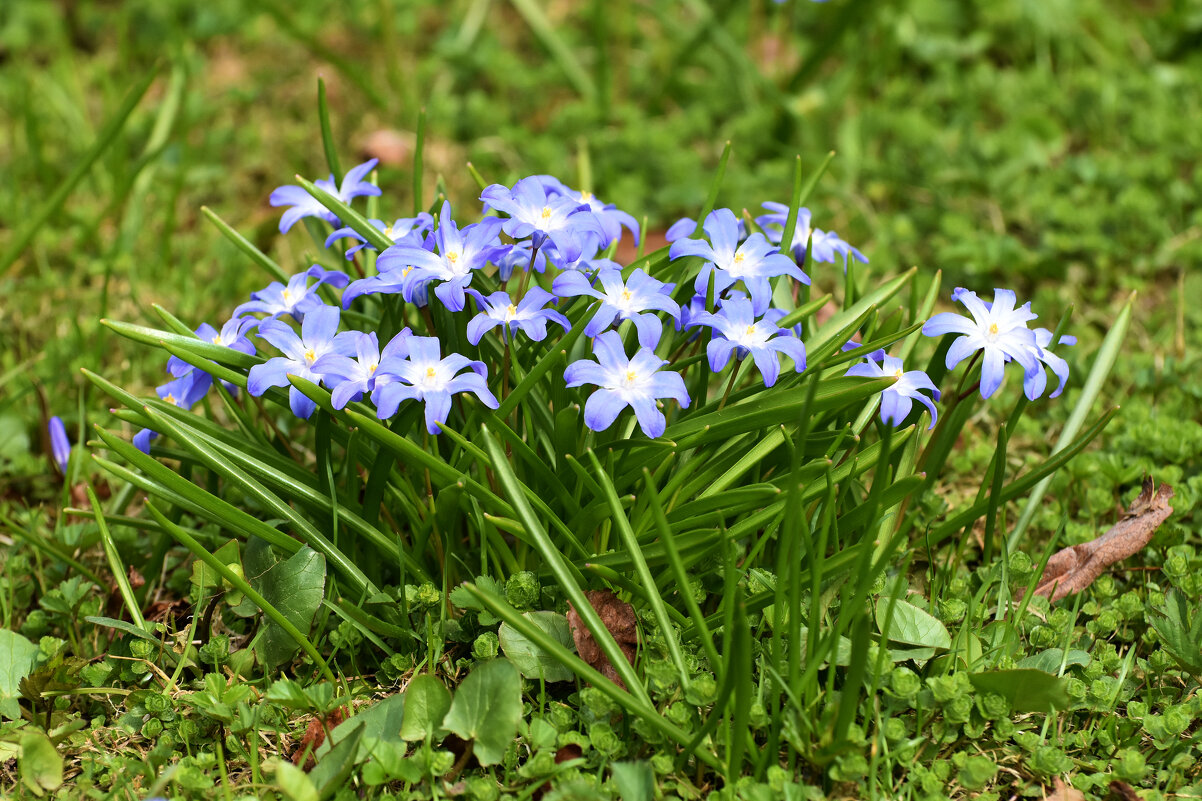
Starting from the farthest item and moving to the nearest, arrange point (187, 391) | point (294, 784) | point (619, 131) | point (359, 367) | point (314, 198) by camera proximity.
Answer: point (619, 131)
point (314, 198)
point (187, 391)
point (359, 367)
point (294, 784)

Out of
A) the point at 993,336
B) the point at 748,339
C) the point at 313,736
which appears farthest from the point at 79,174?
the point at 993,336

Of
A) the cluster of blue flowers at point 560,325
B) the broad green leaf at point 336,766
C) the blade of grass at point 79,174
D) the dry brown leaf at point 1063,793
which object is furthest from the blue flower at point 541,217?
the blade of grass at point 79,174

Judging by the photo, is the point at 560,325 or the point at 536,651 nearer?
the point at 536,651

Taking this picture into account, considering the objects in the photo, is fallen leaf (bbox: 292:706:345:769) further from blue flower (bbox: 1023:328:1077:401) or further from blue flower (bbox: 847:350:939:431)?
blue flower (bbox: 1023:328:1077:401)

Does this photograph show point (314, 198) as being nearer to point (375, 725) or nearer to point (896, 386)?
point (375, 725)

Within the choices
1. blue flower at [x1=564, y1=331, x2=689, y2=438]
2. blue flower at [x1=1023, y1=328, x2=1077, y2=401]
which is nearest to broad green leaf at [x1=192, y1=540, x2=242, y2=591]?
blue flower at [x1=564, y1=331, x2=689, y2=438]
